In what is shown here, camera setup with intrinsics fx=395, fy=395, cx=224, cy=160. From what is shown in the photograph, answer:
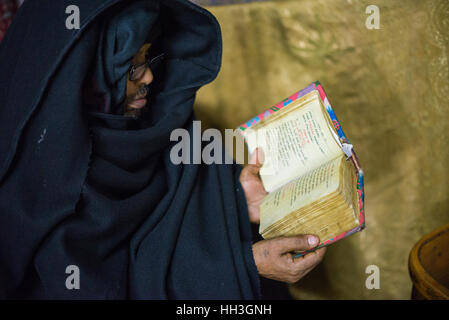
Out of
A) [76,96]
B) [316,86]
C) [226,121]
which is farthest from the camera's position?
[226,121]

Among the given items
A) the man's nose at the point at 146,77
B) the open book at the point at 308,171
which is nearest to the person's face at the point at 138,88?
the man's nose at the point at 146,77

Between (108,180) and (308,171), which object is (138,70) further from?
(308,171)

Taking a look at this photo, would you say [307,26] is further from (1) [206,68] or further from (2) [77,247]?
(2) [77,247]

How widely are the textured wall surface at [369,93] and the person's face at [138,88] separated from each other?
61cm

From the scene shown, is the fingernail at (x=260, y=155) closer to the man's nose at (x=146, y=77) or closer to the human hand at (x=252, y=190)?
the human hand at (x=252, y=190)

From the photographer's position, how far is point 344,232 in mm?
841

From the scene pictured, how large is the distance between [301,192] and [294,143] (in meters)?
0.16

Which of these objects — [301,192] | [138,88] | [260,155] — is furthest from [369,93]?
[138,88]

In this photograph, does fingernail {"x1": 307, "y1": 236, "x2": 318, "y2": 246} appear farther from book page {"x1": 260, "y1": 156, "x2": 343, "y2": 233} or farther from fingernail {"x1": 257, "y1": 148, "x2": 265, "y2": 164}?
fingernail {"x1": 257, "y1": 148, "x2": 265, "y2": 164}

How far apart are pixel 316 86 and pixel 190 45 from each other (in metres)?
0.44

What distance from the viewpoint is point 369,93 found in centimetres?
145

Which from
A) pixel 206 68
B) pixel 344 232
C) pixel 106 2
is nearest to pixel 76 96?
pixel 106 2

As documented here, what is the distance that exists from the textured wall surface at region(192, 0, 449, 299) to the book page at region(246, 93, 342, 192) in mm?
554

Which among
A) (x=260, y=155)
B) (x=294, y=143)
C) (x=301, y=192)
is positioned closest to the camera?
(x=301, y=192)
